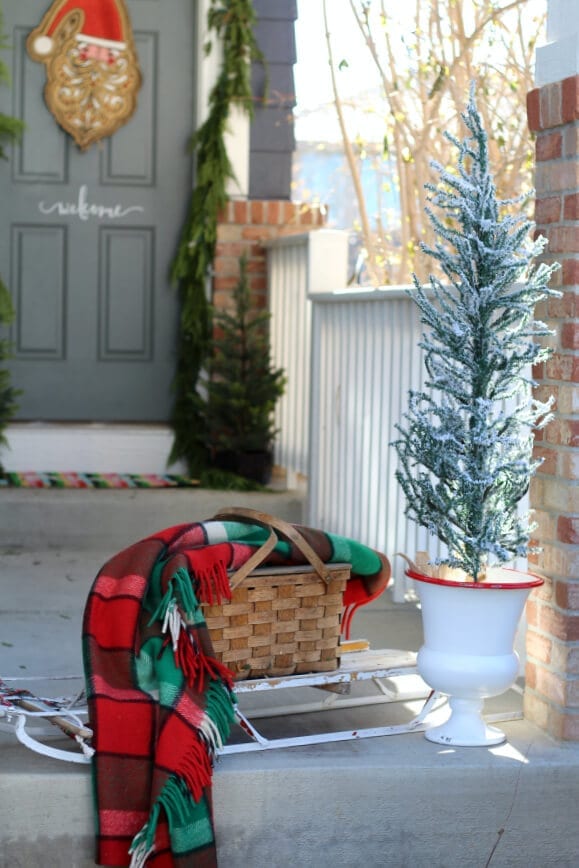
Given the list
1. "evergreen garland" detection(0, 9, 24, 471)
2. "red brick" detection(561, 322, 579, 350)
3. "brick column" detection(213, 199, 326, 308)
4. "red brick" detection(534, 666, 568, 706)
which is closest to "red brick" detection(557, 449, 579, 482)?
"red brick" detection(561, 322, 579, 350)

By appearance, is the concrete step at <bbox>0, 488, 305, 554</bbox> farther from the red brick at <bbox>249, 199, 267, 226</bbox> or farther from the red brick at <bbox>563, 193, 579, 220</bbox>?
the red brick at <bbox>563, 193, 579, 220</bbox>

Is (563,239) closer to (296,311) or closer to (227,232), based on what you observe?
(296,311)

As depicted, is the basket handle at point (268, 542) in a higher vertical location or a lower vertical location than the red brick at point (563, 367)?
lower

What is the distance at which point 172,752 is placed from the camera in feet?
8.79

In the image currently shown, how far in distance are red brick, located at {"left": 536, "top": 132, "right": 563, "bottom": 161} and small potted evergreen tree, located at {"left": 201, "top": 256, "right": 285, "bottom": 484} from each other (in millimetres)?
2776

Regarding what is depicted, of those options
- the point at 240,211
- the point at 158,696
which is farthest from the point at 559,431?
the point at 240,211

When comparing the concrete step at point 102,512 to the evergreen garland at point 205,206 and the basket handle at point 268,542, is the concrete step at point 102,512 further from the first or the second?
the basket handle at point 268,542

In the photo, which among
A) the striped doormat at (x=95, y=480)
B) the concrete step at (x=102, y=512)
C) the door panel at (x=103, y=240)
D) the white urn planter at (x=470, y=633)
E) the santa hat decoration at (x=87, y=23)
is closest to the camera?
the white urn planter at (x=470, y=633)

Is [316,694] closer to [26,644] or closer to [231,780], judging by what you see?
[231,780]

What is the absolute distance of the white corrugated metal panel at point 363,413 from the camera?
4.48m

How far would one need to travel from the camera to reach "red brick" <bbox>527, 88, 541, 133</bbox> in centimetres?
308

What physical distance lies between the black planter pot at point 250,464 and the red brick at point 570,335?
9.71ft

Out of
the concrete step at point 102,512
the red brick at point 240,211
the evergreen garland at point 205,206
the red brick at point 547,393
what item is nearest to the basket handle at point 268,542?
the red brick at point 547,393

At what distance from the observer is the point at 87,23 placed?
5938 millimetres
